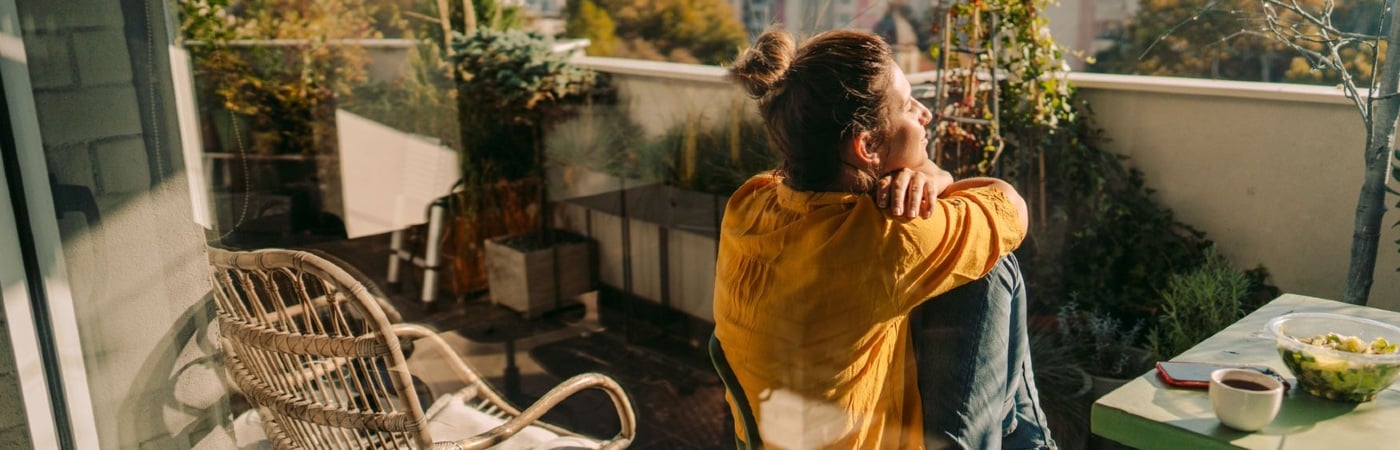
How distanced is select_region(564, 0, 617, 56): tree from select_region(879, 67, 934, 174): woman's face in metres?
2.90

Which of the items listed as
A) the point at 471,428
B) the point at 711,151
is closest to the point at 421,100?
the point at 711,151

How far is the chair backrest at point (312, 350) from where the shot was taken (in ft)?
4.60

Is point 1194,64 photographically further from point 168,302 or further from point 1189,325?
point 168,302

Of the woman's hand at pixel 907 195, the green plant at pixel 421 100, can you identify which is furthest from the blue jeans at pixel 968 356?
the green plant at pixel 421 100

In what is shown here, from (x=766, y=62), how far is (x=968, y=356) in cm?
41

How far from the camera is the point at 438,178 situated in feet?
12.8

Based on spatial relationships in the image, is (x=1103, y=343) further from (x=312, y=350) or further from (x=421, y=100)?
(x=421, y=100)

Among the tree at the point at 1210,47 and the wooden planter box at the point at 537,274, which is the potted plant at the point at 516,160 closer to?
the wooden planter box at the point at 537,274

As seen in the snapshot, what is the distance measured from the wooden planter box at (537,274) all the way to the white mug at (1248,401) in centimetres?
281

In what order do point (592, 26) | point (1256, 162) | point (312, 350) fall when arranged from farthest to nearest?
point (592, 26)
point (1256, 162)
point (312, 350)

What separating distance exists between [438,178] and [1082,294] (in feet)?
7.58

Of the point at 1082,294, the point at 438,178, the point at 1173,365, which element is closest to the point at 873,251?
the point at 1173,365

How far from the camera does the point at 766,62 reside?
1.22 meters

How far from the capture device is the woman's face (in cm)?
121
